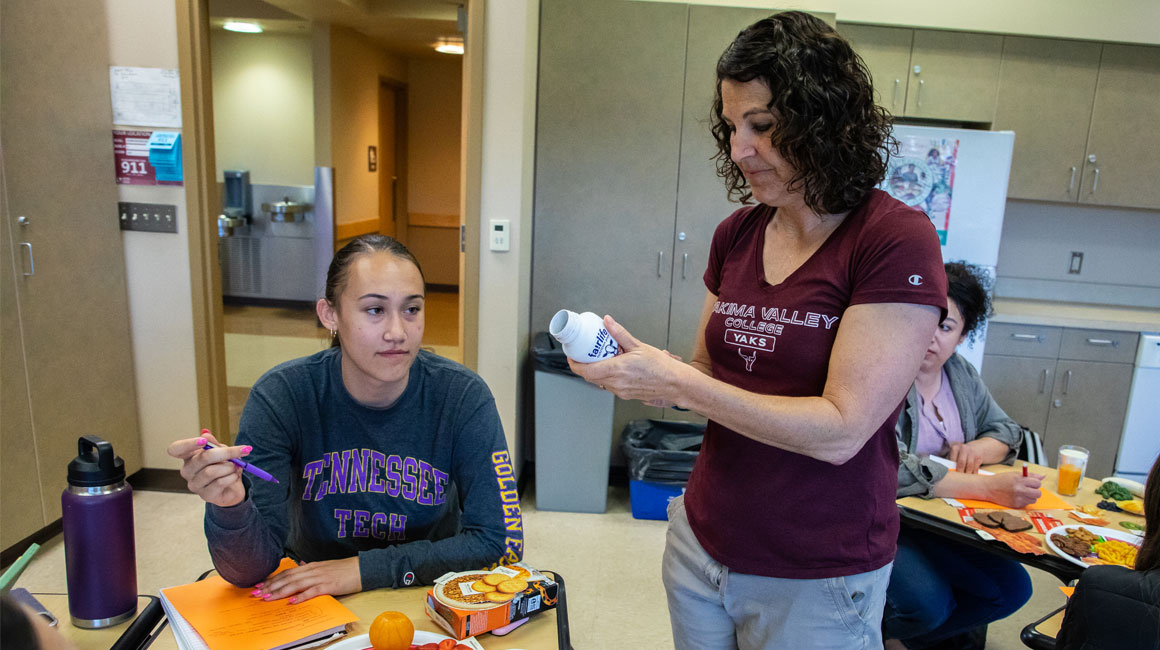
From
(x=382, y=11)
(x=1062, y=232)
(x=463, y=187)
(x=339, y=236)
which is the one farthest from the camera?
(x=339, y=236)

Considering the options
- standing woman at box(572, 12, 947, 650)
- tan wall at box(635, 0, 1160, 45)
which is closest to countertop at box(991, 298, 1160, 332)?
tan wall at box(635, 0, 1160, 45)

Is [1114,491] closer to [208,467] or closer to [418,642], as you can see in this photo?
[418,642]

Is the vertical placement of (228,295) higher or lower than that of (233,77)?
lower

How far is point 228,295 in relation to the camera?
6.99 metres

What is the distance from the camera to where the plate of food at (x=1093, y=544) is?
4.84ft

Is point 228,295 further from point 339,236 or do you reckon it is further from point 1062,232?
point 1062,232

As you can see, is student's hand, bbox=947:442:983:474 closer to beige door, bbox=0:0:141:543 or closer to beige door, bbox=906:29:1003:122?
beige door, bbox=906:29:1003:122

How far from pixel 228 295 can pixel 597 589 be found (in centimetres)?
570

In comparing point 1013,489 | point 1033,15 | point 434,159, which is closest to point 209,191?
point 1013,489

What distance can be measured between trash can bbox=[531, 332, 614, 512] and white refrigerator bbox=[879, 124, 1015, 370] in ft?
5.66

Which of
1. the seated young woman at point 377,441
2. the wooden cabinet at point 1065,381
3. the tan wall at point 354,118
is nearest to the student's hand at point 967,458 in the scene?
the seated young woman at point 377,441

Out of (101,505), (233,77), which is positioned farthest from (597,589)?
(233,77)

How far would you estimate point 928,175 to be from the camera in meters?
3.46

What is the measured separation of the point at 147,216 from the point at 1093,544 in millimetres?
3348
